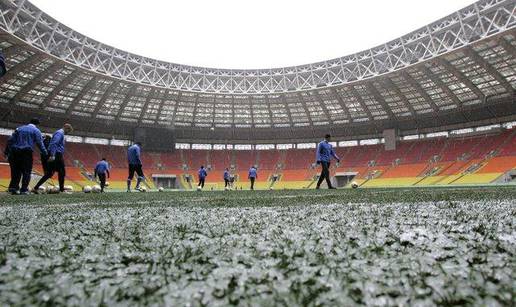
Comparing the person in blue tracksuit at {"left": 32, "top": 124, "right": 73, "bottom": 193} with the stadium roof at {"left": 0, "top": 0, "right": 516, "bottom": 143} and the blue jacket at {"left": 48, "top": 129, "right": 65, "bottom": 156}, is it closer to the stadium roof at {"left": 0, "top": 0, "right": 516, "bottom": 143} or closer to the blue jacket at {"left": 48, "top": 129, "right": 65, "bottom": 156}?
the blue jacket at {"left": 48, "top": 129, "right": 65, "bottom": 156}

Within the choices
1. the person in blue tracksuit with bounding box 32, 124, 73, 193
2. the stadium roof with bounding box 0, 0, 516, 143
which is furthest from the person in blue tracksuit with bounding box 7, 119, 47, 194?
the stadium roof with bounding box 0, 0, 516, 143

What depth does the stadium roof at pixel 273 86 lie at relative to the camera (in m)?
29.9

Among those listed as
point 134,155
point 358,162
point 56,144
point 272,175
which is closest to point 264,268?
point 56,144

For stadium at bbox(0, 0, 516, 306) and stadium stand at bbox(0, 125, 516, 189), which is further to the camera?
stadium stand at bbox(0, 125, 516, 189)

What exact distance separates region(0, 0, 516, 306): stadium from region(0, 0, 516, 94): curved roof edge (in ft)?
0.60

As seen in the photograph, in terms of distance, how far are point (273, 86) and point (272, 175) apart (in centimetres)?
1520

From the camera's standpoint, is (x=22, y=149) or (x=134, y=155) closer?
(x=22, y=149)

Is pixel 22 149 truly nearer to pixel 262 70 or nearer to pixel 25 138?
pixel 25 138

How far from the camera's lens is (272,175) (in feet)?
175

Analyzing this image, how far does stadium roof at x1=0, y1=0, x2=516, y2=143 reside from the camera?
2985cm

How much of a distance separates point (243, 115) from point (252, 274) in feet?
177

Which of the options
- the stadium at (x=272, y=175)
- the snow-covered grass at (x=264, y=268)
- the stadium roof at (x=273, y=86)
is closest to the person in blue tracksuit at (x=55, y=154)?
the stadium at (x=272, y=175)

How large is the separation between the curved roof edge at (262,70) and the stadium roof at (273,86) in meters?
0.10

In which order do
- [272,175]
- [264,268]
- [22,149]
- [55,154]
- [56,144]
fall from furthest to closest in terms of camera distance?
[272,175] → [55,154] → [56,144] → [22,149] → [264,268]
